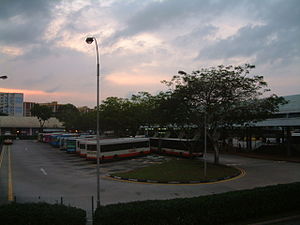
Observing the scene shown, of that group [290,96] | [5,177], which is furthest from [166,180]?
[290,96]

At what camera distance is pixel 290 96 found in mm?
41125

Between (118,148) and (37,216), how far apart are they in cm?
2443

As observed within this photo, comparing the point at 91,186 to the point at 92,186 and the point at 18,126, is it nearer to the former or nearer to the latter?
the point at 92,186

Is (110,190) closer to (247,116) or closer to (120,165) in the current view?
(120,165)

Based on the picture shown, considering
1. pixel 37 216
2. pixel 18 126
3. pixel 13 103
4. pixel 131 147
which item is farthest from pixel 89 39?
pixel 13 103

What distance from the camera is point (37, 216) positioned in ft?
30.5

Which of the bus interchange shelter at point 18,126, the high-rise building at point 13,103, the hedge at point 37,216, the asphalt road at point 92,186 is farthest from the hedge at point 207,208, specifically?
the high-rise building at point 13,103

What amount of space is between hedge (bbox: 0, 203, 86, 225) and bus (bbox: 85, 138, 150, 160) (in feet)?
72.0

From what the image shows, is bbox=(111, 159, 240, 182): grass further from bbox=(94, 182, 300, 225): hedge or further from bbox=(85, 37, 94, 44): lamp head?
bbox=(85, 37, 94, 44): lamp head

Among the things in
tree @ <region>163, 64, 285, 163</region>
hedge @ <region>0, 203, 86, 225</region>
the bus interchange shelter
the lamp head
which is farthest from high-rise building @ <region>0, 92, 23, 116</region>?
hedge @ <region>0, 203, 86, 225</region>

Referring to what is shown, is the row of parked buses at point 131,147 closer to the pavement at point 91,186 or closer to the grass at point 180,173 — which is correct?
the pavement at point 91,186

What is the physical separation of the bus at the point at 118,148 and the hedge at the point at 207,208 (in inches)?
875

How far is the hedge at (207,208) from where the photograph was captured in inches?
381

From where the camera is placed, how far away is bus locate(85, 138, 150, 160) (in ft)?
105
